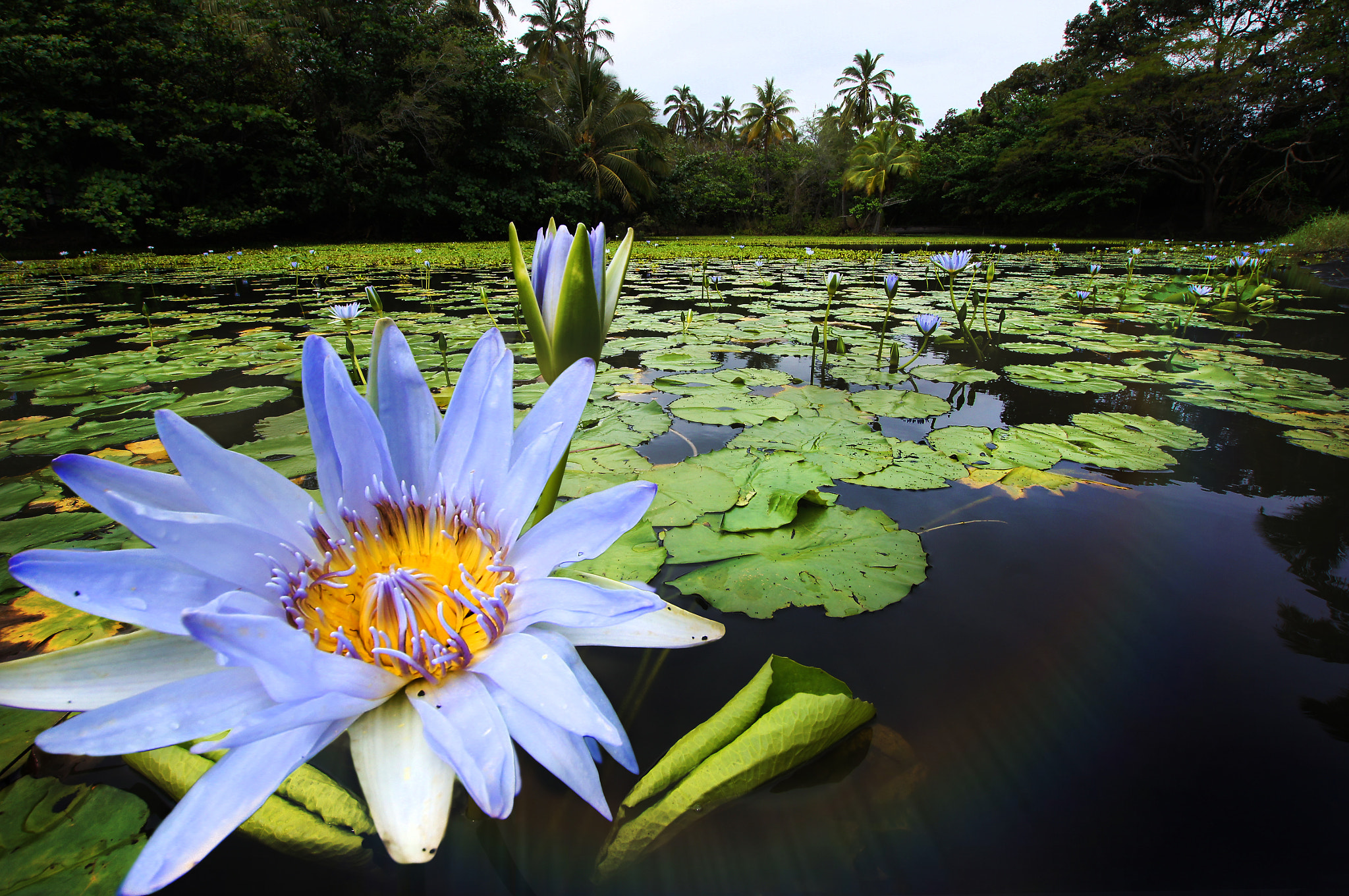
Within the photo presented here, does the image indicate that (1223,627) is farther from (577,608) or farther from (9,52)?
(9,52)

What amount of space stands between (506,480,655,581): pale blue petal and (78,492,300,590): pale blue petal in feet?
0.73

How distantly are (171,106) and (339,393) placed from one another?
16177 millimetres

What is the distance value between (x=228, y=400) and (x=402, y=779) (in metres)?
2.01

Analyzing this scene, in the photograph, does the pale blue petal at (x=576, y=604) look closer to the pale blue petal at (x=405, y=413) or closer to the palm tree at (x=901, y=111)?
the pale blue petal at (x=405, y=413)

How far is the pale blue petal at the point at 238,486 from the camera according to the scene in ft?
1.48

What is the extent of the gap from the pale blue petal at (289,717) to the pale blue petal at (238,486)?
18 centimetres

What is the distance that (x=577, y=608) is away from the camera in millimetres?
447

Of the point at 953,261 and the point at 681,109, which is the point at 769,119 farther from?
the point at 953,261

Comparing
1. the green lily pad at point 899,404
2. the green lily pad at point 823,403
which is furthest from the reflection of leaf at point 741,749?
the green lily pad at point 899,404

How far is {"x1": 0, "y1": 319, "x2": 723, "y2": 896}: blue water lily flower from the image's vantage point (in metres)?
0.37

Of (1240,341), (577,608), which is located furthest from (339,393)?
(1240,341)

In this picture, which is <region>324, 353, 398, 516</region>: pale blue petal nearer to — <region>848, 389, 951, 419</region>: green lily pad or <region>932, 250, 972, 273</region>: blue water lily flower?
<region>848, 389, 951, 419</region>: green lily pad

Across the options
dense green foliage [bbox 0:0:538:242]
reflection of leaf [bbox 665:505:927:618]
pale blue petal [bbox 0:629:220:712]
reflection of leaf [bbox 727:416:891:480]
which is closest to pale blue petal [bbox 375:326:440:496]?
pale blue petal [bbox 0:629:220:712]

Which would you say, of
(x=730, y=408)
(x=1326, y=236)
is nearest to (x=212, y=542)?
(x=730, y=408)
